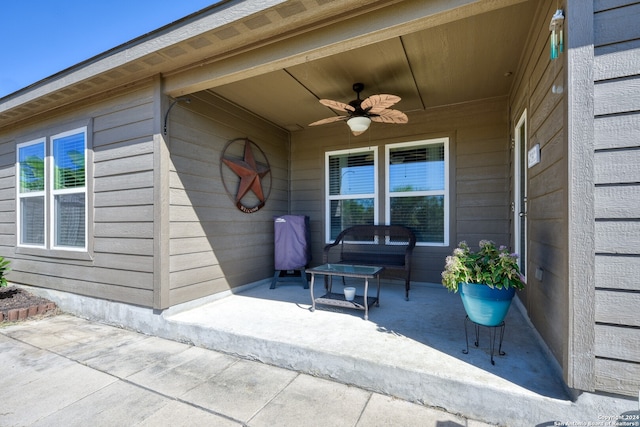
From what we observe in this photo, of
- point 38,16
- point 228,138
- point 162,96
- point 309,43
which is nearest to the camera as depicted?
point 309,43

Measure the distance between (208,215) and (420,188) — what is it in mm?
2818

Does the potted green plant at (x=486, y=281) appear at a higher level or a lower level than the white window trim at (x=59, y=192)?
lower

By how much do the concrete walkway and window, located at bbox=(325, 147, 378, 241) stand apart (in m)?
2.63

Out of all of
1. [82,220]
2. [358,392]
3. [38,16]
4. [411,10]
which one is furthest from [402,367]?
[38,16]

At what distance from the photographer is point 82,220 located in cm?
349

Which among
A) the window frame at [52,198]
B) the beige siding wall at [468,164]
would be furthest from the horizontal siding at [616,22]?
the window frame at [52,198]

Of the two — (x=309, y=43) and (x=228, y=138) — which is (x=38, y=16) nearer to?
(x=228, y=138)

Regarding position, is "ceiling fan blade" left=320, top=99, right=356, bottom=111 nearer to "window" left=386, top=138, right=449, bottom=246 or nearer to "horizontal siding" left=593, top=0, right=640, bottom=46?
"window" left=386, top=138, right=449, bottom=246

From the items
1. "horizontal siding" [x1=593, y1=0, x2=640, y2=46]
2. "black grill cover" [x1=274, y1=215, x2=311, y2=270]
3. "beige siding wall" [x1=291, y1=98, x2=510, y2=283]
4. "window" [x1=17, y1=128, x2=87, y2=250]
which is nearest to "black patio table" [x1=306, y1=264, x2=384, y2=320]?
"black grill cover" [x1=274, y1=215, x2=311, y2=270]

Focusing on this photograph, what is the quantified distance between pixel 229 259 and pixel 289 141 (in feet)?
7.52

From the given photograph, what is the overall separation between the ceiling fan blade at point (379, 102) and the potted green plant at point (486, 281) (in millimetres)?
1569

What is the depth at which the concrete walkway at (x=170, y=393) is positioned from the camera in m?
1.68

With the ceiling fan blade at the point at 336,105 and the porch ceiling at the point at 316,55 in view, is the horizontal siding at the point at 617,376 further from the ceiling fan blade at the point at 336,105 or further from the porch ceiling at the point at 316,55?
the ceiling fan blade at the point at 336,105

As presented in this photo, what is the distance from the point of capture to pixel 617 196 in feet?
4.65
